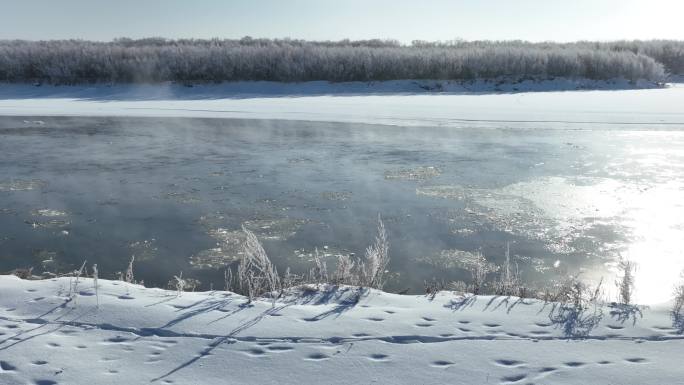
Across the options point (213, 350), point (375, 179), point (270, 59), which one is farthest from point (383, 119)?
point (213, 350)

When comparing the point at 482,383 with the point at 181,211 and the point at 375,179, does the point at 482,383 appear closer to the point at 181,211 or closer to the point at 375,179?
the point at 181,211

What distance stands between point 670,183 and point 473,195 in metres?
3.45

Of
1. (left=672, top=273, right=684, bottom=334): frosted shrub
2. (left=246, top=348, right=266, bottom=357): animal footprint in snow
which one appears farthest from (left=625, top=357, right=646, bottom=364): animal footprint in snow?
(left=246, top=348, right=266, bottom=357): animal footprint in snow

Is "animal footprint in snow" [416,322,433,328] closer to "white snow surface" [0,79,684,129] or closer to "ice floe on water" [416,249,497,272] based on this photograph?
"ice floe on water" [416,249,497,272]

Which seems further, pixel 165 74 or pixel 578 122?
pixel 165 74

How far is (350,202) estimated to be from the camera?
9.16 m

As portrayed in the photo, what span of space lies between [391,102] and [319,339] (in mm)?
19356

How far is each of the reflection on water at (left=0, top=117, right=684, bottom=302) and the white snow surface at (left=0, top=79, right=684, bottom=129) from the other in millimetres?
3298

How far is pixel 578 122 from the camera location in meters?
17.3

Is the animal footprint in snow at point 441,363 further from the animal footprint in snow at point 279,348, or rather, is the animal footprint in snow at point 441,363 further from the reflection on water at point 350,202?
the reflection on water at point 350,202

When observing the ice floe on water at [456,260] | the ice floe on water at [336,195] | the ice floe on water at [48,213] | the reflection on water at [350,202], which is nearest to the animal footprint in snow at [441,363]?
the reflection on water at [350,202]

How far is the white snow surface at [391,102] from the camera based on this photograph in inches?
725

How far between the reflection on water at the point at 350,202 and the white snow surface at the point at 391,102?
3.30 metres

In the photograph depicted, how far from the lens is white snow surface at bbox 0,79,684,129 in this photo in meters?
18.4
